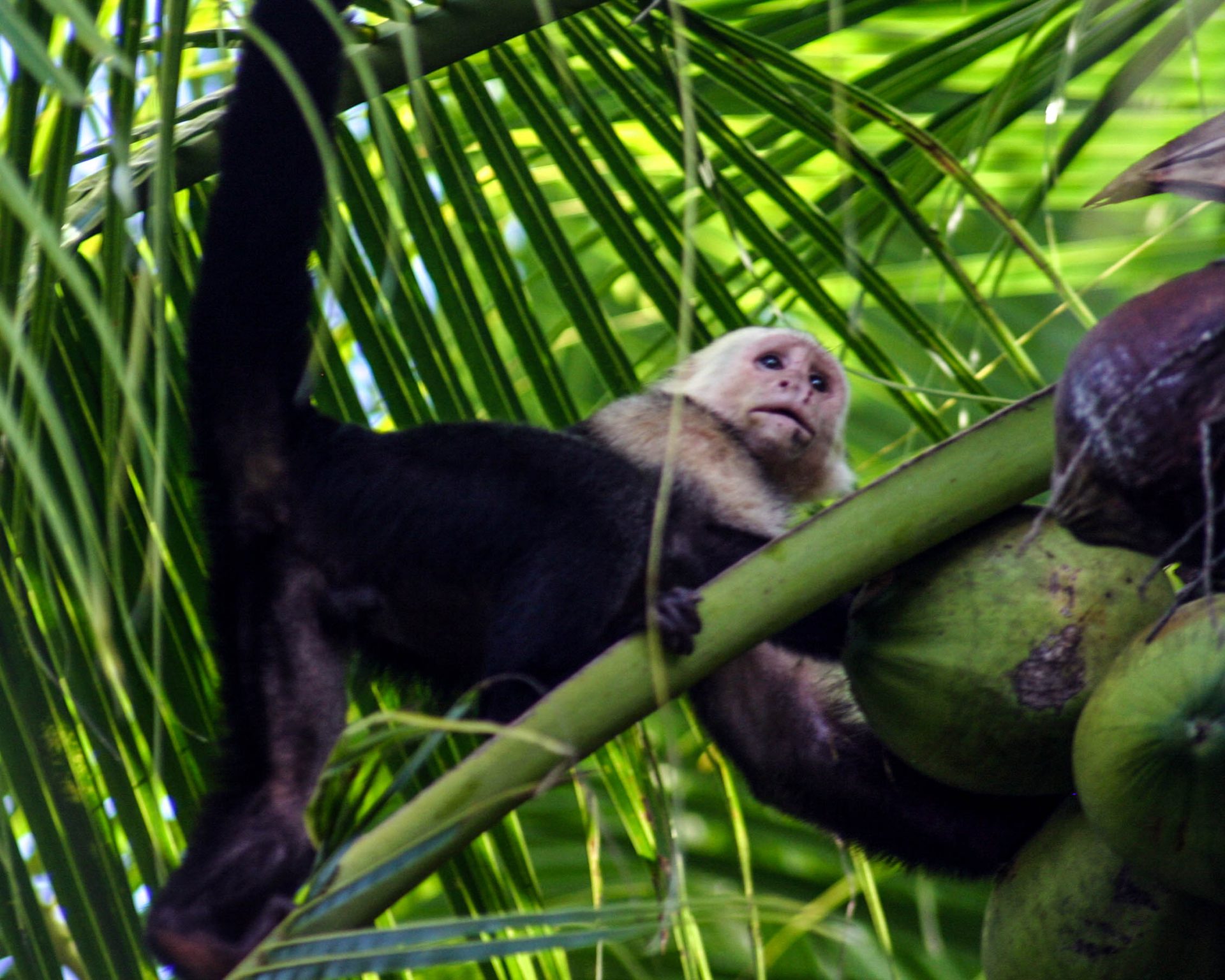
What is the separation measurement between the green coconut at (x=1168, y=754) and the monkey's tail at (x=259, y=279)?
0.98 meters

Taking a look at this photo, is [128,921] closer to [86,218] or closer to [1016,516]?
[86,218]

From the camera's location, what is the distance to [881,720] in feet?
4.06

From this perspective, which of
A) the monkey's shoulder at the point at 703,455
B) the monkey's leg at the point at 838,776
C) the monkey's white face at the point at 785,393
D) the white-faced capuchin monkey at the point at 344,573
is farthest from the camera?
the monkey's white face at the point at 785,393

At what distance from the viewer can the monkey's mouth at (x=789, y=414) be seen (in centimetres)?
286

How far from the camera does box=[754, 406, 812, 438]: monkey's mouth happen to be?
Answer: 9.37ft

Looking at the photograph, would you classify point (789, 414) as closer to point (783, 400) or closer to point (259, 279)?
point (783, 400)

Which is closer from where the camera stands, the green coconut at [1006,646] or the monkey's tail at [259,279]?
the green coconut at [1006,646]

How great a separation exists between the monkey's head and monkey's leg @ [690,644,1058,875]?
674 mm

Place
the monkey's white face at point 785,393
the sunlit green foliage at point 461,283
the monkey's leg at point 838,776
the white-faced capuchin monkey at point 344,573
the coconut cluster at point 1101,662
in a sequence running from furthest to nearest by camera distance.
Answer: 1. the monkey's white face at point 785,393
2. the monkey's leg at point 838,776
3. the white-faced capuchin monkey at point 344,573
4. the sunlit green foliage at point 461,283
5. the coconut cluster at point 1101,662

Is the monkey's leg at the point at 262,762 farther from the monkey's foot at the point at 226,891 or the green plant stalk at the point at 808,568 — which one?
the green plant stalk at the point at 808,568

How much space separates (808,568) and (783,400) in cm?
178

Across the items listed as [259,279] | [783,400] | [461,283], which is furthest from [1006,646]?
[783,400]

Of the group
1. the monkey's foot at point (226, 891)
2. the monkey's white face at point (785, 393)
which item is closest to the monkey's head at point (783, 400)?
the monkey's white face at point (785, 393)

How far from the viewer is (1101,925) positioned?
3.75 feet
